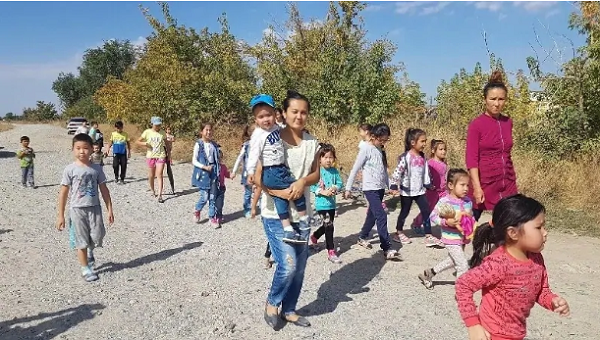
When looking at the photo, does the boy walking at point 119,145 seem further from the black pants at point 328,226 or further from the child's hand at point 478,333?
the child's hand at point 478,333

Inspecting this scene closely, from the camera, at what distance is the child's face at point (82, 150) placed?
Result: 529 centimetres

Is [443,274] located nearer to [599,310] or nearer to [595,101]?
[599,310]

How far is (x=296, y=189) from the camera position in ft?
12.4

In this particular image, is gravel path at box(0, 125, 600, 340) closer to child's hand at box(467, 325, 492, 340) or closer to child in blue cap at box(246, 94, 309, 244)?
child in blue cap at box(246, 94, 309, 244)

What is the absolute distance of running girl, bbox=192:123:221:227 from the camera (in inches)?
304

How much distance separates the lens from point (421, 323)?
13.6 ft

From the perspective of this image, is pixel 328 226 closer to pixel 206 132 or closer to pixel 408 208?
pixel 408 208

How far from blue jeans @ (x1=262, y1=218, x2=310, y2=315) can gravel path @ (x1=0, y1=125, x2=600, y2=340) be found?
0.32 metres

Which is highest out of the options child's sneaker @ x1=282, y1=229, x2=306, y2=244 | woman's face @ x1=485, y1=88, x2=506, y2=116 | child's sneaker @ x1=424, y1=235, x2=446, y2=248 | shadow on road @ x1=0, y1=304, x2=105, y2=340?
woman's face @ x1=485, y1=88, x2=506, y2=116

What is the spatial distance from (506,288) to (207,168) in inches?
230

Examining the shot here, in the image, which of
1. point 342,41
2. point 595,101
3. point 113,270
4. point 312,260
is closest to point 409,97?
point 342,41

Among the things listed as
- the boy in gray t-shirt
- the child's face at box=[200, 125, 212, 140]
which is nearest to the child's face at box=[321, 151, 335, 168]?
the child's face at box=[200, 125, 212, 140]

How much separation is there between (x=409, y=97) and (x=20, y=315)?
50.0ft

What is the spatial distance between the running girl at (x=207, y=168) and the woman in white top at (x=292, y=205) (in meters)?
3.91
